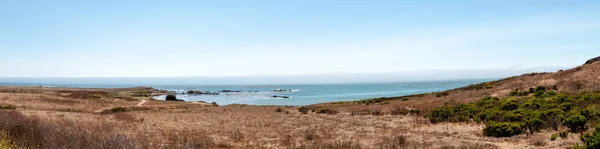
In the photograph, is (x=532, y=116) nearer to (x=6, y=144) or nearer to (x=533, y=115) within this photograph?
(x=533, y=115)

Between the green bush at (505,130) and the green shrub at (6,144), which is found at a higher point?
Result: the green shrub at (6,144)

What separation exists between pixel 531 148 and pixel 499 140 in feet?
7.57

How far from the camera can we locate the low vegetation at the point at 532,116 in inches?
667

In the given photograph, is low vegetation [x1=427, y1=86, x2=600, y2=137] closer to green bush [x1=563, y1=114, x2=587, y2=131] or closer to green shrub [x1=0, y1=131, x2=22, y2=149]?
green bush [x1=563, y1=114, x2=587, y2=131]

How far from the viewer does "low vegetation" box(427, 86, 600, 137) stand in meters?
17.0

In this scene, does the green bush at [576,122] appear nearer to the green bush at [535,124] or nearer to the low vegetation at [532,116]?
the low vegetation at [532,116]

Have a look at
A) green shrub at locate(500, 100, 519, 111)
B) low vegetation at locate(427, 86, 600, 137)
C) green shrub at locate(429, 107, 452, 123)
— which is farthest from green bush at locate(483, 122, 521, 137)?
green shrub at locate(500, 100, 519, 111)

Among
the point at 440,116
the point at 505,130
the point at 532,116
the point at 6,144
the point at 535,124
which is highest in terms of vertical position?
the point at 6,144

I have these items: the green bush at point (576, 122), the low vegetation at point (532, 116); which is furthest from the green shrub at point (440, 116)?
the green bush at point (576, 122)

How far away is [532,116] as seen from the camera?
1927 centimetres

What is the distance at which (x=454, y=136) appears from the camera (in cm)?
1792

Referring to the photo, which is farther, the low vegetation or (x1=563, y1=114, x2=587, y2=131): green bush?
the low vegetation

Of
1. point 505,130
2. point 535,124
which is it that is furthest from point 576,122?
point 505,130

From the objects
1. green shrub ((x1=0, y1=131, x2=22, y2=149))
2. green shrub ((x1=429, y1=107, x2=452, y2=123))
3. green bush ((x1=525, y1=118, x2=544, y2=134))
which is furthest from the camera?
green shrub ((x1=429, y1=107, x2=452, y2=123))
